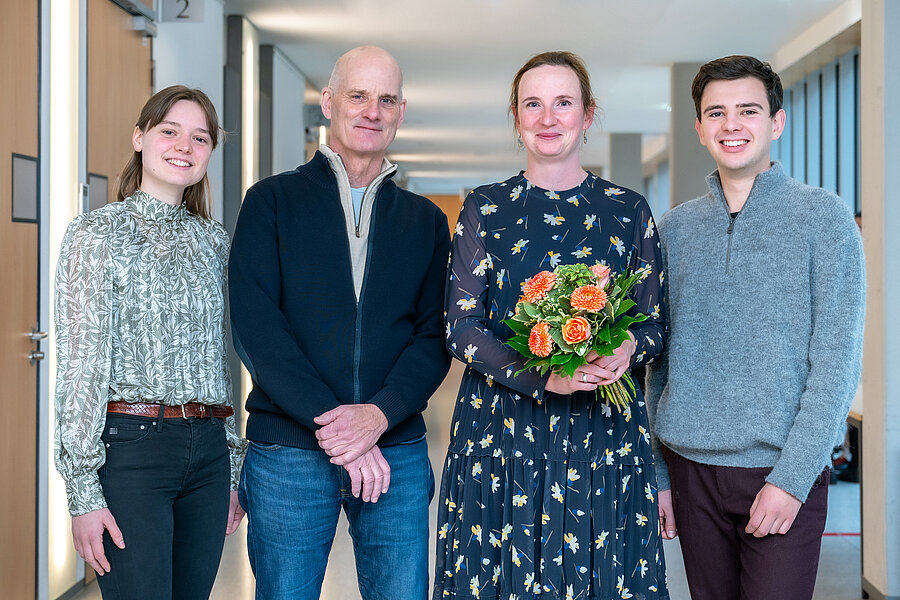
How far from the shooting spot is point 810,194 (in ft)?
6.76

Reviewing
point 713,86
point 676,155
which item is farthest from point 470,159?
point 713,86

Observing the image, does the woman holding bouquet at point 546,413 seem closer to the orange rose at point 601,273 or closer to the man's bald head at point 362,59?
the orange rose at point 601,273

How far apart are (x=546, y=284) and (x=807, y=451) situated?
71cm

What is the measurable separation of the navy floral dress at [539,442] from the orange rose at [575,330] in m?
0.19

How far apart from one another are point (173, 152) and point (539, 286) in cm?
100

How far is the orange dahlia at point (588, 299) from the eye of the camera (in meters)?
1.71

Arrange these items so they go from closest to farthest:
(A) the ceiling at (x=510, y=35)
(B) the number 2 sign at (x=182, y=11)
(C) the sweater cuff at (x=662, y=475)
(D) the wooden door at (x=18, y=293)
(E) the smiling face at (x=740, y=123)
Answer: (E) the smiling face at (x=740, y=123)
(C) the sweater cuff at (x=662, y=475)
(D) the wooden door at (x=18, y=293)
(B) the number 2 sign at (x=182, y=11)
(A) the ceiling at (x=510, y=35)

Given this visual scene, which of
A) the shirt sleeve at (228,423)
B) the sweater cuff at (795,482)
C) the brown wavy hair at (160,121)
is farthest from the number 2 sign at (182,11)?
the sweater cuff at (795,482)

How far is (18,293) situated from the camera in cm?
348

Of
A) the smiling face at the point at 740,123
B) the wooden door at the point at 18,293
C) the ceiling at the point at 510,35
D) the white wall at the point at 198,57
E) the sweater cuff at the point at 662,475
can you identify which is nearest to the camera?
the smiling face at the point at 740,123

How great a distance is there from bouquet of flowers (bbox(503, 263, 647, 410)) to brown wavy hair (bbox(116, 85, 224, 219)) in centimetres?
98

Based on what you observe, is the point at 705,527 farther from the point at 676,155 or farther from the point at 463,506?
the point at 676,155

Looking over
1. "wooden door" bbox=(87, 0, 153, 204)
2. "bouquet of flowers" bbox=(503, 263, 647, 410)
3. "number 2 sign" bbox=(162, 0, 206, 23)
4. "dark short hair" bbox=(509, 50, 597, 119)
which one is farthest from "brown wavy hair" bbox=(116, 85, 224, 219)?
"number 2 sign" bbox=(162, 0, 206, 23)

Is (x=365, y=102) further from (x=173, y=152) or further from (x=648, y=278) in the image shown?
(x=648, y=278)
